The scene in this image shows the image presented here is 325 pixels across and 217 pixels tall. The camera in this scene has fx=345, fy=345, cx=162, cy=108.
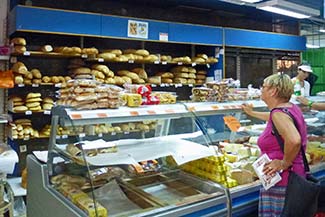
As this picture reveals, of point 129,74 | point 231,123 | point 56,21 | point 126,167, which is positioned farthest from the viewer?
point 129,74

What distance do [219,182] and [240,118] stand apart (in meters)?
0.82

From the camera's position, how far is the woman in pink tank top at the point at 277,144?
204cm

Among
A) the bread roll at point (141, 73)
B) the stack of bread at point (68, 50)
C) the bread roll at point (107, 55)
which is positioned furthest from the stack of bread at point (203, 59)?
the stack of bread at point (68, 50)

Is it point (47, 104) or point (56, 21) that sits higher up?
point (56, 21)

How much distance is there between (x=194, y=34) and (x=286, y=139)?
380 cm

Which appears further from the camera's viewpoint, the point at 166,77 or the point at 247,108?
the point at 166,77

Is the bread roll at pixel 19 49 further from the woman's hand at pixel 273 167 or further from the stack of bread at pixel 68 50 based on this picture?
the woman's hand at pixel 273 167

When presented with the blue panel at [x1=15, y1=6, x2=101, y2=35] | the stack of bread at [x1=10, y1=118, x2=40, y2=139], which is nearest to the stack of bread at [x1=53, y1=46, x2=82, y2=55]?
the blue panel at [x1=15, y1=6, x2=101, y2=35]

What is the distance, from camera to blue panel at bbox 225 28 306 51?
608cm

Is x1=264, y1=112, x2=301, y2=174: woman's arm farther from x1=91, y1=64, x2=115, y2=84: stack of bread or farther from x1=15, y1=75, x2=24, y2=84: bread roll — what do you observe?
x1=15, y1=75, x2=24, y2=84: bread roll

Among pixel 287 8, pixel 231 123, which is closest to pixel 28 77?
pixel 231 123

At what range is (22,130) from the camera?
424 cm

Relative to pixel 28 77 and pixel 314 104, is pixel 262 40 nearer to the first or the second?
pixel 314 104

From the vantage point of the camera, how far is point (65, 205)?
1921mm
